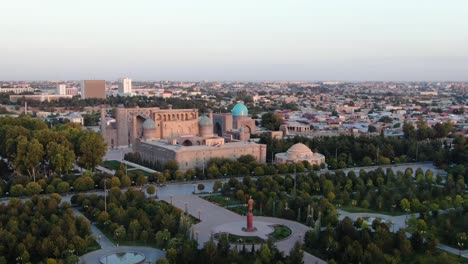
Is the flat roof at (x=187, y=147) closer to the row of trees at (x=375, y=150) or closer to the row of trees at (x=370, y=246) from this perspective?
the row of trees at (x=375, y=150)

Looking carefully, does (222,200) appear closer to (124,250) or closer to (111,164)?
(124,250)

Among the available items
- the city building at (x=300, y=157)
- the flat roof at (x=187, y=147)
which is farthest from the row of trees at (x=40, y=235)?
the city building at (x=300, y=157)

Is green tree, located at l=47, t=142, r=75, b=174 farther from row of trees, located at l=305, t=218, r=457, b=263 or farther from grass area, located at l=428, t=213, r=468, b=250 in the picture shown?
grass area, located at l=428, t=213, r=468, b=250

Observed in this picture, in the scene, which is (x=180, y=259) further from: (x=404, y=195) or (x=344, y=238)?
(x=404, y=195)

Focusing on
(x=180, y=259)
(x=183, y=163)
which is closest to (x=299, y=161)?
(x=183, y=163)

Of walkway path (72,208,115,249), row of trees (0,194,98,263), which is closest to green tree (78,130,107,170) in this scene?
row of trees (0,194,98,263)

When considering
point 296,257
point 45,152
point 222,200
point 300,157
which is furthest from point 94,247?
point 300,157
